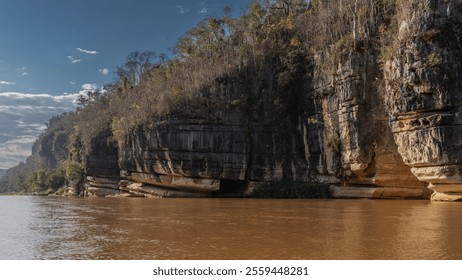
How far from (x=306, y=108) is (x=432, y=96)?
11.0 m

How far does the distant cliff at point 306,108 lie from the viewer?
2153 cm

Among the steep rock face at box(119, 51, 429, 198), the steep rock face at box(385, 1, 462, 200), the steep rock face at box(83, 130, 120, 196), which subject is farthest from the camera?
the steep rock face at box(83, 130, 120, 196)

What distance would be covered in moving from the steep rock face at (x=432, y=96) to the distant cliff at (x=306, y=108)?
6cm

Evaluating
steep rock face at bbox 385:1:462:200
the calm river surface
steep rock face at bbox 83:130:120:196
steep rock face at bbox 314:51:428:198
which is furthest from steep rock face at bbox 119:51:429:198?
the calm river surface

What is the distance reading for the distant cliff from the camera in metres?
21.5

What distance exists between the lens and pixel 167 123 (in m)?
34.2

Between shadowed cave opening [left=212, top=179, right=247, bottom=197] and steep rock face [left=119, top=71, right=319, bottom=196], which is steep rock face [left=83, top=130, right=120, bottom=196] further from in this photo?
shadowed cave opening [left=212, top=179, right=247, bottom=197]

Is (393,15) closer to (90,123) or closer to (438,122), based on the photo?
(438,122)

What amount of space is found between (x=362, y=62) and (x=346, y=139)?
5125 millimetres

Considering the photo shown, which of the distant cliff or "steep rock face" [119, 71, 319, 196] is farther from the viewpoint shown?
"steep rock face" [119, 71, 319, 196]

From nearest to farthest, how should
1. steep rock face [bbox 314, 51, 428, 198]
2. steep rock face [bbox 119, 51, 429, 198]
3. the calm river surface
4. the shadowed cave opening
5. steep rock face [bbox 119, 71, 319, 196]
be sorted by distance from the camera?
the calm river surface → steep rock face [bbox 314, 51, 428, 198] → steep rock face [bbox 119, 51, 429, 198] → steep rock face [bbox 119, 71, 319, 196] → the shadowed cave opening

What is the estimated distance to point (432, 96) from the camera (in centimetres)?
2128

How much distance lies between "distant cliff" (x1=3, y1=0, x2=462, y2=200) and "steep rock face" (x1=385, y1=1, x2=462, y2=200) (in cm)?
6

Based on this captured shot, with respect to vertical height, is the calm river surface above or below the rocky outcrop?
below
